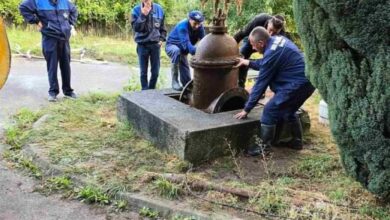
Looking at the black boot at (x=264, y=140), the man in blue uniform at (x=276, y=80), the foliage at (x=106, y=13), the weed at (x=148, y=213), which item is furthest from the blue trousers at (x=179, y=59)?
the foliage at (x=106, y=13)

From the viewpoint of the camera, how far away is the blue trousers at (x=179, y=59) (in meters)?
7.09

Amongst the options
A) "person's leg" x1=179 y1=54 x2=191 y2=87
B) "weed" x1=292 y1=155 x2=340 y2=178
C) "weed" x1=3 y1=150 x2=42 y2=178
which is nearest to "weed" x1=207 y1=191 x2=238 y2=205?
"weed" x1=292 y1=155 x2=340 y2=178

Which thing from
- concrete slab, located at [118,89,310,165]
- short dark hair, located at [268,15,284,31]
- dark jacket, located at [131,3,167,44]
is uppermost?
short dark hair, located at [268,15,284,31]

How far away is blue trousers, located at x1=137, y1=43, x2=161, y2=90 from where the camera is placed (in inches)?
301

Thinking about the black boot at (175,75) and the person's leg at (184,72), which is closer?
the black boot at (175,75)

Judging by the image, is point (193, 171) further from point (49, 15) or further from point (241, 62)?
point (49, 15)

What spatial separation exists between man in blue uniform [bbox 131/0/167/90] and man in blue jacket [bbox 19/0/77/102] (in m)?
1.03

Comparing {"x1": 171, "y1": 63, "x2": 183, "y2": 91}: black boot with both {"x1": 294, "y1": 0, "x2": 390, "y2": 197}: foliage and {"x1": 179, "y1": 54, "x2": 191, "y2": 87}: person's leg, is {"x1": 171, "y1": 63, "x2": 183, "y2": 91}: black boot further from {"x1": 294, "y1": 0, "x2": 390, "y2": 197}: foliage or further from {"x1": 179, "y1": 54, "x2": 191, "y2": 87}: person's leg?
{"x1": 294, "y1": 0, "x2": 390, "y2": 197}: foliage

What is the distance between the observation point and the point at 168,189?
4512 mm

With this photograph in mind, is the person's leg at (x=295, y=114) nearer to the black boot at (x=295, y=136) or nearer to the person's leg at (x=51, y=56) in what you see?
the black boot at (x=295, y=136)

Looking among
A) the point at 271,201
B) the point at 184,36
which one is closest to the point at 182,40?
the point at 184,36

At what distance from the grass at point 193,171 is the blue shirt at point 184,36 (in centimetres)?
143

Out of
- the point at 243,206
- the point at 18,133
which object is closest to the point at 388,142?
the point at 243,206

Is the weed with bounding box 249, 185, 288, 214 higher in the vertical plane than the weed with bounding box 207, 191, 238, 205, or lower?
higher
